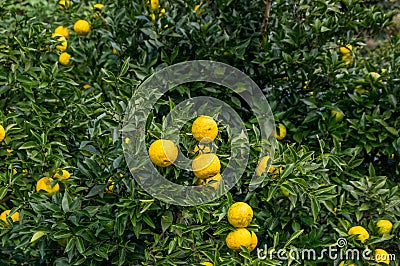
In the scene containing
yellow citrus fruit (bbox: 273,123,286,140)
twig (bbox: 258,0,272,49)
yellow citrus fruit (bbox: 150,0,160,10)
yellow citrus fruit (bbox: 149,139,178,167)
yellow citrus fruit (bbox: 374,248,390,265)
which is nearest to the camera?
yellow citrus fruit (bbox: 149,139,178,167)

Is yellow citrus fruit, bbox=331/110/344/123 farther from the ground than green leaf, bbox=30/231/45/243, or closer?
farther from the ground

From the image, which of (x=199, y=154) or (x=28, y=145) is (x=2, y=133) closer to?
(x=28, y=145)

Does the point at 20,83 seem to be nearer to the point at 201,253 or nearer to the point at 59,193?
the point at 59,193

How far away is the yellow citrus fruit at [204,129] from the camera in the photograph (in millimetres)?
1195

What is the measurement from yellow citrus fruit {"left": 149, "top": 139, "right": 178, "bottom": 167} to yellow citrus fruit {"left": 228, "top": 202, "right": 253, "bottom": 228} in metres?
0.21

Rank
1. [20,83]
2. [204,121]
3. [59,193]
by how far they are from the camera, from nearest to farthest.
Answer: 1. [204,121]
2. [59,193]
3. [20,83]

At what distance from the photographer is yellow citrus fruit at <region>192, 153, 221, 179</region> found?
3.92 ft

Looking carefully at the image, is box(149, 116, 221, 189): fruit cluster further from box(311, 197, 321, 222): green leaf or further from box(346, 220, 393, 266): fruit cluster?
box(346, 220, 393, 266): fruit cluster

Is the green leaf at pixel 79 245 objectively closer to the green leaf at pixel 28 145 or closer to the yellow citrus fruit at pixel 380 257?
the green leaf at pixel 28 145

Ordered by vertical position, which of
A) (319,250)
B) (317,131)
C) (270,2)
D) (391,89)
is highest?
(270,2)

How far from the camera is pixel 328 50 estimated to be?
6.63 feet

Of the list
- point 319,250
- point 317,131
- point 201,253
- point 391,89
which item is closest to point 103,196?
point 201,253

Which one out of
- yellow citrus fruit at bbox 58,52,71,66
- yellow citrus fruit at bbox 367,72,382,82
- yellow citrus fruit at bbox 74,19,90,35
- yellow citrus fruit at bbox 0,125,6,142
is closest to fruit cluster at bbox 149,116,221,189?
yellow citrus fruit at bbox 0,125,6,142

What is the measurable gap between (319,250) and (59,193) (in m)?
0.80
